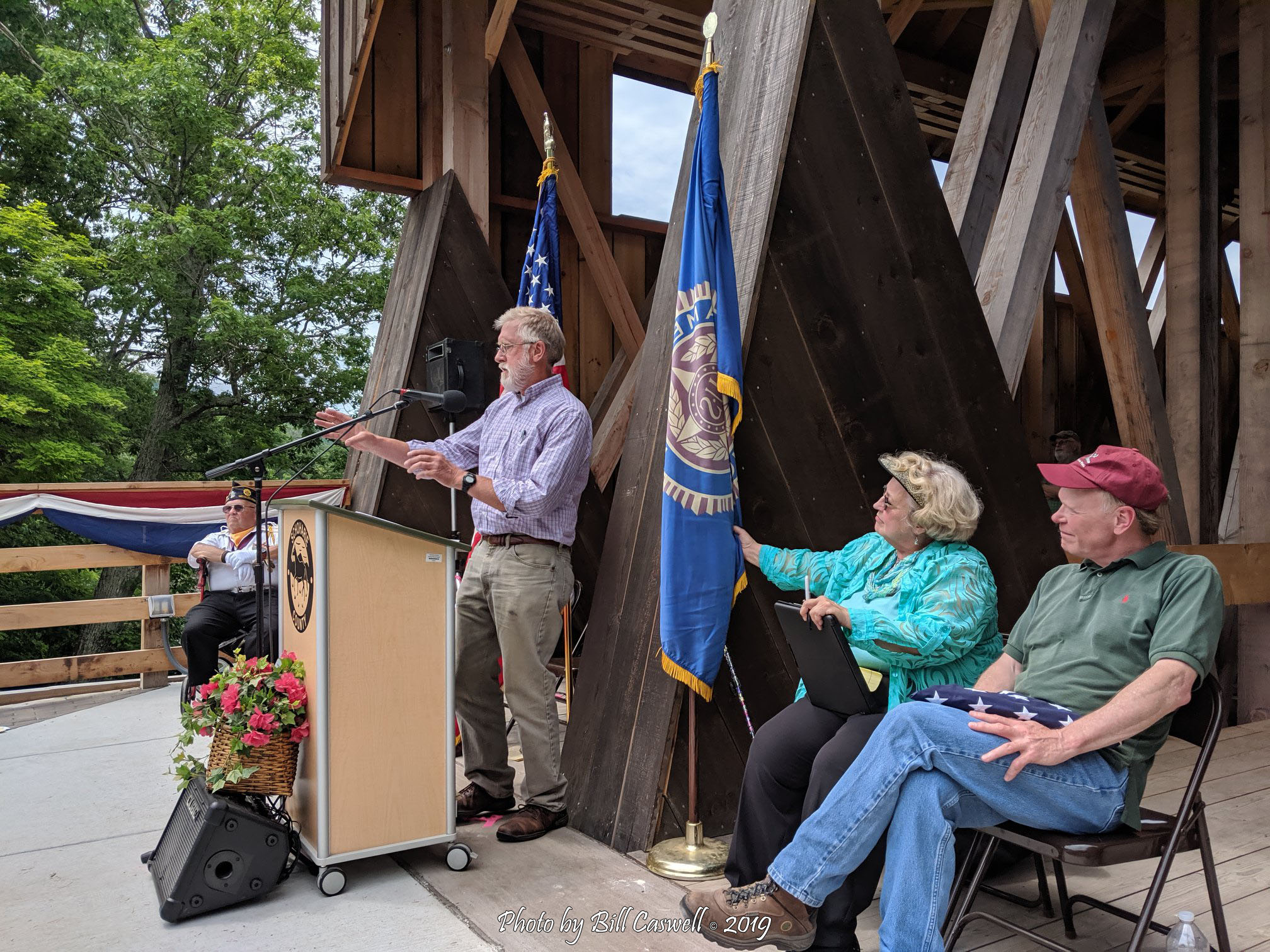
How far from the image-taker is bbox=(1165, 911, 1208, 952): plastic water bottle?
1833mm

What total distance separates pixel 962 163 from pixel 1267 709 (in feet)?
10.5

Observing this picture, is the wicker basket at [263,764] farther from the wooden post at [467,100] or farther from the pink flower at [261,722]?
the wooden post at [467,100]

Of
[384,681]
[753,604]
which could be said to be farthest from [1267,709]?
[384,681]

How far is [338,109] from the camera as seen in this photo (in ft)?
17.6

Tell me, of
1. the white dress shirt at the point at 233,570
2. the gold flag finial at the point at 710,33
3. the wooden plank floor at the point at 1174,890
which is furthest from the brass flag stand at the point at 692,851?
the white dress shirt at the point at 233,570

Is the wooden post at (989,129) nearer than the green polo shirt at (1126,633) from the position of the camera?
No

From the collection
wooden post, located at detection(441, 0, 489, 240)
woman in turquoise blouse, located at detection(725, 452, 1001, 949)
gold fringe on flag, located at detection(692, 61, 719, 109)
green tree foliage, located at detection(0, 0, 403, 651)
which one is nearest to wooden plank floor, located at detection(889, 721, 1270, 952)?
woman in turquoise blouse, located at detection(725, 452, 1001, 949)

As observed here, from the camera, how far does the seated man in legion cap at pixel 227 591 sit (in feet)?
13.9

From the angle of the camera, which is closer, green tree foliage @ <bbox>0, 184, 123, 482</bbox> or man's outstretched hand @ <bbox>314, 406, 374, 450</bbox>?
man's outstretched hand @ <bbox>314, 406, 374, 450</bbox>

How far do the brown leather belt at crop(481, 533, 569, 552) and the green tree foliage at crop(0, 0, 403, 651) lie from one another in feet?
39.6

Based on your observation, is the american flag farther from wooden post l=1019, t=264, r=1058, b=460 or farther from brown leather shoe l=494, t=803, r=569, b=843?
wooden post l=1019, t=264, r=1058, b=460

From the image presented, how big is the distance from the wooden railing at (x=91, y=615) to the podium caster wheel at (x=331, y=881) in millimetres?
3558

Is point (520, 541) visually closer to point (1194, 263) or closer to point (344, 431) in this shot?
point (344, 431)

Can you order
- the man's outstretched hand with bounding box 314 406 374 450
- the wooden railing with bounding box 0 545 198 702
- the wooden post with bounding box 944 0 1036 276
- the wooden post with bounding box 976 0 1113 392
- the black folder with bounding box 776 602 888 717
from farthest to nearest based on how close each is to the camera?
the wooden railing with bounding box 0 545 198 702, the wooden post with bounding box 944 0 1036 276, the wooden post with bounding box 976 0 1113 392, the man's outstretched hand with bounding box 314 406 374 450, the black folder with bounding box 776 602 888 717
